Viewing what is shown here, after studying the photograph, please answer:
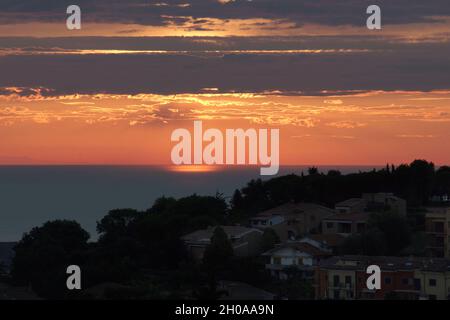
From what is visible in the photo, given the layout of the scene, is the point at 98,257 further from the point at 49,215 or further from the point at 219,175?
the point at 219,175

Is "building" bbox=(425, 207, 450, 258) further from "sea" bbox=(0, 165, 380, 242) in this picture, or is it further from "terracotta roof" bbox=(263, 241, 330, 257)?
"sea" bbox=(0, 165, 380, 242)

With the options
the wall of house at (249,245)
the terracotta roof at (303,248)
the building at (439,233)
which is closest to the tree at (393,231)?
the building at (439,233)

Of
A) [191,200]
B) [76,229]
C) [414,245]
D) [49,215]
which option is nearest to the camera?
[414,245]

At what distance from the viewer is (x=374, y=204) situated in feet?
133

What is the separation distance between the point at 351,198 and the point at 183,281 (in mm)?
13820

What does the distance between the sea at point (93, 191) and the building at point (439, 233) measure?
4494 cm

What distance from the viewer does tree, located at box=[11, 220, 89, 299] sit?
32.5 metres

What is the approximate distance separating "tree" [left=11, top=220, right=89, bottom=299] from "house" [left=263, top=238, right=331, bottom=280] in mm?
5738

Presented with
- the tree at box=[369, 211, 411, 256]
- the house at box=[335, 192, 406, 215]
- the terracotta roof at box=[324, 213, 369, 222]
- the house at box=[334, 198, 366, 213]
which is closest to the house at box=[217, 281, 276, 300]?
the tree at box=[369, 211, 411, 256]

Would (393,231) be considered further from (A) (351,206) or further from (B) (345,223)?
(A) (351,206)

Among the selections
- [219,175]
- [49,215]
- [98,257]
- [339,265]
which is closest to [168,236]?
[98,257]

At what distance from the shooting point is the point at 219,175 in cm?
14938

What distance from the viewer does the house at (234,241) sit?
116 feet
